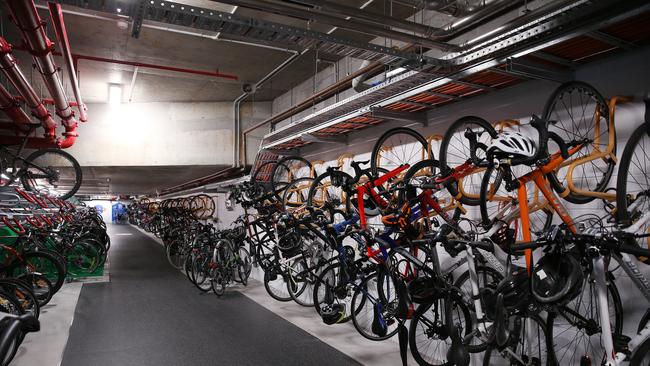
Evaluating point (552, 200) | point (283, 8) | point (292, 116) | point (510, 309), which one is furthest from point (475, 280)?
point (292, 116)

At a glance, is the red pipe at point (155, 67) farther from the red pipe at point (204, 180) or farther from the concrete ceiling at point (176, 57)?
the red pipe at point (204, 180)

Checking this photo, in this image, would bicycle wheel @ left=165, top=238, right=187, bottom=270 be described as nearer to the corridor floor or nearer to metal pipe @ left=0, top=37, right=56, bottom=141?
the corridor floor

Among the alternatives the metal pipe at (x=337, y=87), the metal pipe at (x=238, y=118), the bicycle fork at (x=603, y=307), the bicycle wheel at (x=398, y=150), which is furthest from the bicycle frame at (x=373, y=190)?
the metal pipe at (x=238, y=118)

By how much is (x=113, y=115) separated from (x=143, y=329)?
4970 mm

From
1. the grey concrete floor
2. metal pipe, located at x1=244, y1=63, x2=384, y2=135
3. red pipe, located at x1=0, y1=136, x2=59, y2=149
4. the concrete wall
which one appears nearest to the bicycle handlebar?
metal pipe, located at x1=244, y1=63, x2=384, y2=135

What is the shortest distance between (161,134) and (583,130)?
750 cm

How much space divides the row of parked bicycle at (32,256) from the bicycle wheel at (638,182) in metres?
2.67

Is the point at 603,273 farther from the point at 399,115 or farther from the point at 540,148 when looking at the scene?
the point at 399,115

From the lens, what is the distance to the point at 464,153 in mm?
3670

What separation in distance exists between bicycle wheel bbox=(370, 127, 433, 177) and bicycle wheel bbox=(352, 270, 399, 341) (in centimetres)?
101

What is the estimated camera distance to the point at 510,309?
2.25m

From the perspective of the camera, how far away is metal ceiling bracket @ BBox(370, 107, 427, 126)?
155 inches

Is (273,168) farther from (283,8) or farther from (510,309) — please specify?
(510,309)

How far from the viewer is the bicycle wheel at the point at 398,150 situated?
13.3 feet
